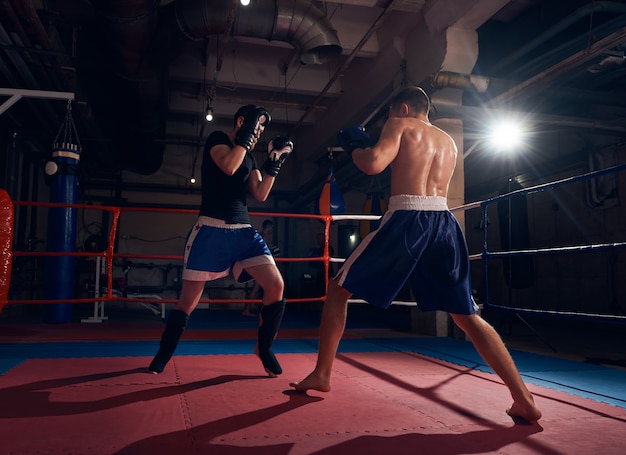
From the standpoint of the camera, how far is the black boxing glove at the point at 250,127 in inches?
103

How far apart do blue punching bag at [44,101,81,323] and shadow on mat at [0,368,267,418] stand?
167 inches

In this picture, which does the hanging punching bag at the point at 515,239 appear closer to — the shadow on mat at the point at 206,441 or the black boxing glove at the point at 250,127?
the black boxing glove at the point at 250,127

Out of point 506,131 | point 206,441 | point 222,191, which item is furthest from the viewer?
point 506,131

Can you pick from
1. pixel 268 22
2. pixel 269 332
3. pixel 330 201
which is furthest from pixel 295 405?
pixel 330 201

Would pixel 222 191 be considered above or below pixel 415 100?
below

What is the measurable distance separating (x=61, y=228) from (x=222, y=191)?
4.72 metres

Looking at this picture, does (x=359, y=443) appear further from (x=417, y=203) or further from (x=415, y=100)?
(x=415, y=100)

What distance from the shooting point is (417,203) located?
2.16m

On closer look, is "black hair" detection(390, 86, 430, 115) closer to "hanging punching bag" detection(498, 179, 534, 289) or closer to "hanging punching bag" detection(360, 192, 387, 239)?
"hanging punching bag" detection(498, 179, 534, 289)

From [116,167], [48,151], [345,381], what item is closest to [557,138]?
[345,381]

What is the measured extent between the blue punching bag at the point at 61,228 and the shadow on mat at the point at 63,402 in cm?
425

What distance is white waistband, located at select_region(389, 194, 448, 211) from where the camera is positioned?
216 centimetres

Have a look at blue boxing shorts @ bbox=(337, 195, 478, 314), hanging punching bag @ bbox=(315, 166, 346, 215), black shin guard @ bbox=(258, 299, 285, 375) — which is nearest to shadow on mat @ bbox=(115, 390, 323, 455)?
blue boxing shorts @ bbox=(337, 195, 478, 314)

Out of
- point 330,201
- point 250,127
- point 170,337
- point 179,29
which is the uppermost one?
point 179,29
